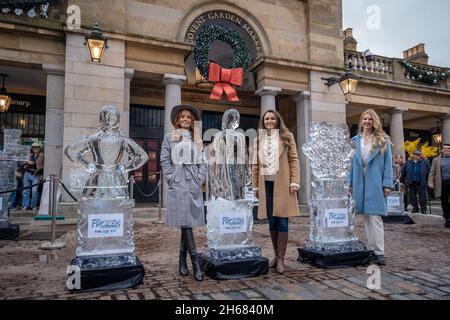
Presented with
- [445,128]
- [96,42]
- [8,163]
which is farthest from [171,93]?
[445,128]

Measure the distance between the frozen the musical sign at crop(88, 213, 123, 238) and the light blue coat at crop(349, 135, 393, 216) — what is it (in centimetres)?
313

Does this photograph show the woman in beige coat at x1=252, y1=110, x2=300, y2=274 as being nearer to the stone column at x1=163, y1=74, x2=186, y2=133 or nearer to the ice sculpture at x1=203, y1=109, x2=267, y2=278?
the ice sculpture at x1=203, y1=109, x2=267, y2=278

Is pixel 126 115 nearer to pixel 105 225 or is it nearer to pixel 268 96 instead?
pixel 268 96

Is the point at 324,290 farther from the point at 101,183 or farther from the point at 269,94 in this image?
the point at 269,94

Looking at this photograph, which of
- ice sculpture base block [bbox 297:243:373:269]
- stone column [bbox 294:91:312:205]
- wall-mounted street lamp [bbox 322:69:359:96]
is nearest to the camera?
ice sculpture base block [bbox 297:243:373:269]

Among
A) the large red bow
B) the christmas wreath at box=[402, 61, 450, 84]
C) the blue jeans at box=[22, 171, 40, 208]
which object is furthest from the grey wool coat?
the christmas wreath at box=[402, 61, 450, 84]

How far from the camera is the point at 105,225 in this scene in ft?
11.6

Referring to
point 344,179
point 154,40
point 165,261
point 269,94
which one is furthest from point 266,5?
point 165,261

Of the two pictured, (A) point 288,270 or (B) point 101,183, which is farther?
(A) point 288,270

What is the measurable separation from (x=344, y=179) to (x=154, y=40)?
745cm

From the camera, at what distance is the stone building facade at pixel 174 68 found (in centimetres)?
909

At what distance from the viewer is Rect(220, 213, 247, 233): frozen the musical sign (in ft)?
12.8
